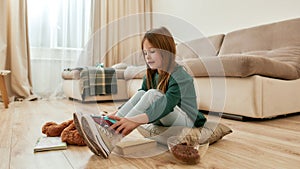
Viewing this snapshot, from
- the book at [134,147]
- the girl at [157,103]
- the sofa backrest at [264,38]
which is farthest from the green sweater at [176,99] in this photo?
the sofa backrest at [264,38]

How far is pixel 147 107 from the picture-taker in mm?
776

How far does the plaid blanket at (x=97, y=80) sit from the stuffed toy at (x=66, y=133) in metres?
1.16

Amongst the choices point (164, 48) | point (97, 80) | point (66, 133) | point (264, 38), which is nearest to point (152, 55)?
point (164, 48)

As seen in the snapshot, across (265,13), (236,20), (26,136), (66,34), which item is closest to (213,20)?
(236,20)

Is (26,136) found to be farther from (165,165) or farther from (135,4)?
(135,4)

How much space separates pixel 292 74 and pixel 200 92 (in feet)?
1.90

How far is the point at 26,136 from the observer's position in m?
1.07

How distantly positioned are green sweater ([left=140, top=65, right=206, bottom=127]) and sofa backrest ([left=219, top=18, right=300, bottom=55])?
4.24 feet

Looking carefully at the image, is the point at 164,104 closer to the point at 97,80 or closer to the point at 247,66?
the point at 247,66

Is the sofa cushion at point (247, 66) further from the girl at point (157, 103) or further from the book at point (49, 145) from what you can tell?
the book at point (49, 145)

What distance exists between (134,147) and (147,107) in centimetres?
15

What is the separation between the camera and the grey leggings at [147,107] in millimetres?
777

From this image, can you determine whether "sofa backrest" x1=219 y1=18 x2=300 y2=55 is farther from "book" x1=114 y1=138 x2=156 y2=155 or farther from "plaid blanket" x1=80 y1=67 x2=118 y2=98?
"book" x1=114 y1=138 x2=156 y2=155

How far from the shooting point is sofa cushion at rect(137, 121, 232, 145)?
86 cm
